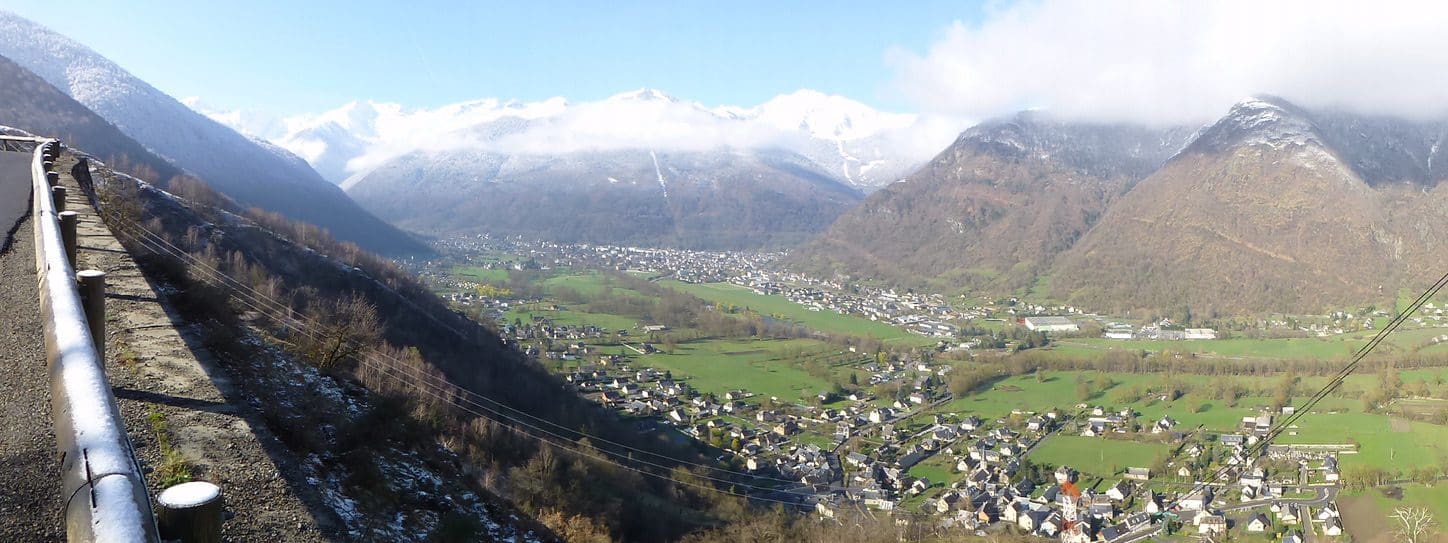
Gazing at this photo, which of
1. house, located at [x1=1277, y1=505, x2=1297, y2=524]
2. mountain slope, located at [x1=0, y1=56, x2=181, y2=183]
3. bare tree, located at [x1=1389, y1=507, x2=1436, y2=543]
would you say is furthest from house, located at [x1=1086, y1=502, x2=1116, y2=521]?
mountain slope, located at [x1=0, y1=56, x2=181, y2=183]

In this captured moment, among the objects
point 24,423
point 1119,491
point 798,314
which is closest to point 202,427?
point 24,423

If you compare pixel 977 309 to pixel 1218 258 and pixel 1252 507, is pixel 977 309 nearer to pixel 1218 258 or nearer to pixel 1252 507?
pixel 1218 258

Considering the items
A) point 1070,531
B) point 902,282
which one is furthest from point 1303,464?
point 902,282

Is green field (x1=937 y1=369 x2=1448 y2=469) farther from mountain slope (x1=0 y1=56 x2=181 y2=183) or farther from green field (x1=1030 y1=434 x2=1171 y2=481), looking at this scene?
mountain slope (x1=0 y1=56 x2=181 y2=183)

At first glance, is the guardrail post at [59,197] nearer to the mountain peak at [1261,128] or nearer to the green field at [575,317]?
the green field at [575,317]

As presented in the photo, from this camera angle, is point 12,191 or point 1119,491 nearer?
point 12,191

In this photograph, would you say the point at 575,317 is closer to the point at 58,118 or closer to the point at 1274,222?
the point at 58,118
